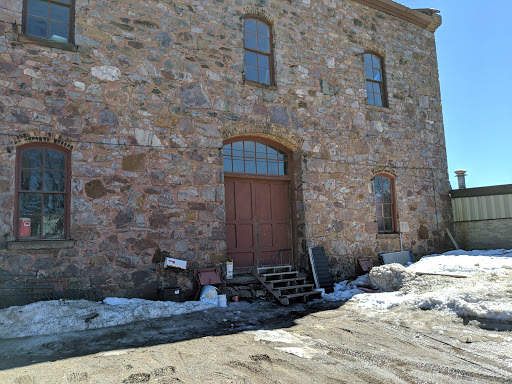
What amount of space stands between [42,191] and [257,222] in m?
4.15

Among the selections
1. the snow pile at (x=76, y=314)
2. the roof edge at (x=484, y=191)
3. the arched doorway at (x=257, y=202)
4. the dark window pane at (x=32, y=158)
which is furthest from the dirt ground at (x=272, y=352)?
the roof edge at (x=484, y=191)

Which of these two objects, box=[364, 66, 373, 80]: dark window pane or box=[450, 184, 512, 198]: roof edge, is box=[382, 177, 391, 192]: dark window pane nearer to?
box=[450, 184, 512, 198]: roof edge

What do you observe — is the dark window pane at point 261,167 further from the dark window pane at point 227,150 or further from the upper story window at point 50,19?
the upper story window at point 50,19

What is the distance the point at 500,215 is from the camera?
34.9 feet

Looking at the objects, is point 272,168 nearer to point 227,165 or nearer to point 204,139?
point 227,165

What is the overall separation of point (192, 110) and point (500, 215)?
8856 mm

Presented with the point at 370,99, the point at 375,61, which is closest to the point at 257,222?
the point at 370,99

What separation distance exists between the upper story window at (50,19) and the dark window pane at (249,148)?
3.87 metres

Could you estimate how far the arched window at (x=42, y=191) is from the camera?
245 inches

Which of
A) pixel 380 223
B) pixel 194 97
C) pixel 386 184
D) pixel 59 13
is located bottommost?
pixel 380 223

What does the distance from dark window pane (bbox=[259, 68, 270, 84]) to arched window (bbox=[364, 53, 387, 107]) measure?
312 cm

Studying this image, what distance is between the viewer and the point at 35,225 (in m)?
6.29

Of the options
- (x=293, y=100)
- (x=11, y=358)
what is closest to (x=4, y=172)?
(x=11, y=358)

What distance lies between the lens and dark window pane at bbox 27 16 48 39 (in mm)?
6574
